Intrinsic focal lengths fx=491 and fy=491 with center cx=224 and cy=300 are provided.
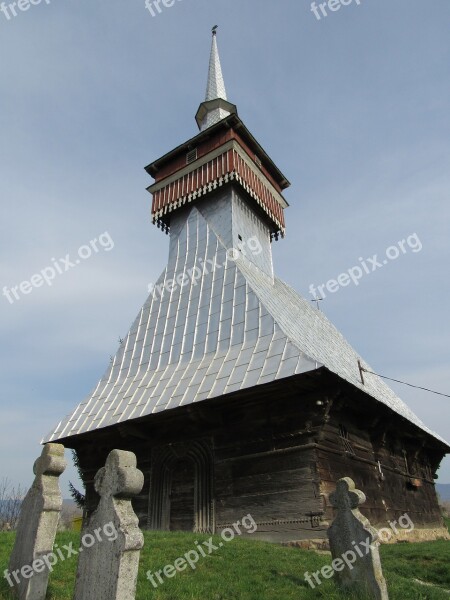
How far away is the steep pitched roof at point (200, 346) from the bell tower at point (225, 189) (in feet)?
3.10

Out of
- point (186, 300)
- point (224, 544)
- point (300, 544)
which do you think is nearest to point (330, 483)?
point (300, 544)

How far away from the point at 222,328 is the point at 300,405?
3259 millimetres

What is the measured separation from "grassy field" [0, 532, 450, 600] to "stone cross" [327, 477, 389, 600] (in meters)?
0.24

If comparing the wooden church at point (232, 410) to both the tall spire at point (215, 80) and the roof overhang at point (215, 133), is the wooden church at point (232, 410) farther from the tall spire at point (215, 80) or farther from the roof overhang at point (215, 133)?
the tall spire at point (215, 80)

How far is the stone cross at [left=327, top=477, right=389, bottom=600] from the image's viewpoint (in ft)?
17.7

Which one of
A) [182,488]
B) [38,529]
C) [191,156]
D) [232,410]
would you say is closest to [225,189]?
[191,156]

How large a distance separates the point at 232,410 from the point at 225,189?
9.11 m

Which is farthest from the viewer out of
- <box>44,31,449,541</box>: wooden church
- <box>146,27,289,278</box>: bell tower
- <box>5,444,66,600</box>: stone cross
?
<box>146,27,289,278</box>: bell tower

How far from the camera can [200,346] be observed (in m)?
12.6

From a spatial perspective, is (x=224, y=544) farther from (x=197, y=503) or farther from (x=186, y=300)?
(x=186, y=300)

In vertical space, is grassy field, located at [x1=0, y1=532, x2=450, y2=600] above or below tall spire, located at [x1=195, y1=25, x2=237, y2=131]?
below

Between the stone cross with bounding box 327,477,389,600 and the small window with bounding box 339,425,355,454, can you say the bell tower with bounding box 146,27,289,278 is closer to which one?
the small window with bounding box 339,425,355,454

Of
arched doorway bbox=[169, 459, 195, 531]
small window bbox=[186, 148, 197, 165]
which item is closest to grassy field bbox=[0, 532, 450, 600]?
arched doorway bbox=[169, 459, 195, 531]

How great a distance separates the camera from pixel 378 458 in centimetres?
1296
